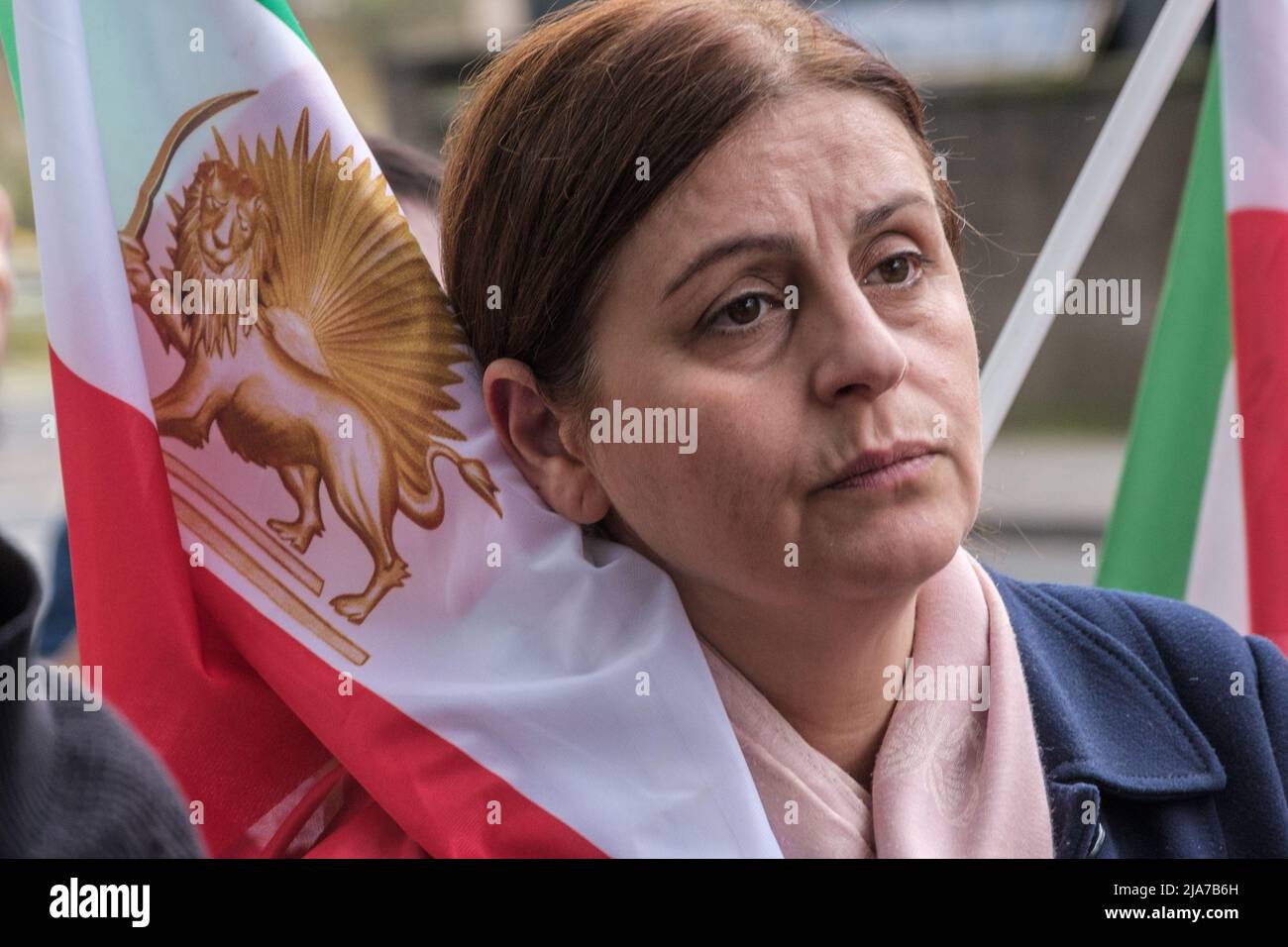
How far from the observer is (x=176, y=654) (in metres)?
1.58

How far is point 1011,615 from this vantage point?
167 centimetres

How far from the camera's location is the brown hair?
4.83 feet

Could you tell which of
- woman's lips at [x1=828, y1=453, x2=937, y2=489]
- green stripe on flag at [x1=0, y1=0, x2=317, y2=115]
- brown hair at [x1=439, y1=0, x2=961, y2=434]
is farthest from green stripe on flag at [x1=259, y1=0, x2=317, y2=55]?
woman's lips at [x1=828, y1=453, x2=937, y2=489]

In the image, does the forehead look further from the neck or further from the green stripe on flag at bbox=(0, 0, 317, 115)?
the green stripe on flag at bbox=(0, 0, 317, 115)

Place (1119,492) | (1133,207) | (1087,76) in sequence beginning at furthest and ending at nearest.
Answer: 1. (1087,76)
2. (1133,207)
3. (1119,492)

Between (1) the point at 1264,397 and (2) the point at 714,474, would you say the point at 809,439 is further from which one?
(1) the point at 1264,397

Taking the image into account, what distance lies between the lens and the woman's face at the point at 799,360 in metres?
1.40

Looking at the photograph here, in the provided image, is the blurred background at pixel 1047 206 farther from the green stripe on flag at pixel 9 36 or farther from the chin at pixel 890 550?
the chin at pixel 890 550

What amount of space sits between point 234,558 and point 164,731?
0.19 meters

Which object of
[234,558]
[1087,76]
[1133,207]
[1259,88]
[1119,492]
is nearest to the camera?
[234,558]

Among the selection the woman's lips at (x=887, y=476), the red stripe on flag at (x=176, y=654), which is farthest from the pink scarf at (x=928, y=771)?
the red stripe on flag at (x=176, y=654)

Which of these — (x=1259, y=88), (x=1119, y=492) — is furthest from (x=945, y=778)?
(x=1259, y=88)

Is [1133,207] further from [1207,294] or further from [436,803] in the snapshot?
[436,803]
